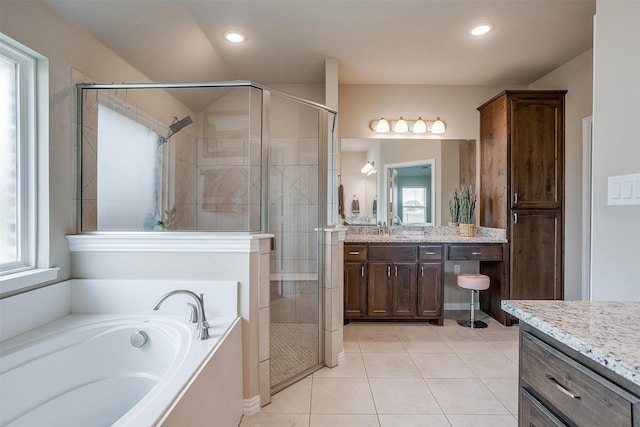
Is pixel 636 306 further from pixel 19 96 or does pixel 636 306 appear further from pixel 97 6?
pixel 97 6

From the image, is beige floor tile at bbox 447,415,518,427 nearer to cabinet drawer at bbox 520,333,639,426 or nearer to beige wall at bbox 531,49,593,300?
cabinet drawer at bbox 520,333,639,426

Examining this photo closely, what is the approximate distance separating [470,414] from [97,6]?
3.21 metres

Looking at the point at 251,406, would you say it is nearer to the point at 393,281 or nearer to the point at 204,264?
the point at 204,264

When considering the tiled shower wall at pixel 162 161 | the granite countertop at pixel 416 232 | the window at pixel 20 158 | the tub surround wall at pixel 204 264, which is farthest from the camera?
the granite countertop at pixel 416 232

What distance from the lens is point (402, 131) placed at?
3.51 meters

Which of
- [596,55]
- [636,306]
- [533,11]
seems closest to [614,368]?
[636,306]

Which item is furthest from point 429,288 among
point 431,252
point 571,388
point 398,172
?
point 571,388

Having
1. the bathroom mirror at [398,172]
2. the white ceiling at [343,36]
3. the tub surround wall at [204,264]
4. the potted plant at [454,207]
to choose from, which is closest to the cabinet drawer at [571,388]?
the tub surround wall at [204,264]

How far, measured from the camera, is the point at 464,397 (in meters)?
1.95

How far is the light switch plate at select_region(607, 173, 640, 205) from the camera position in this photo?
120 centimetres

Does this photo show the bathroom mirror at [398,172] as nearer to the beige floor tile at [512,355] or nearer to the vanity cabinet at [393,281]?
the vanity cabinet at [393,281]

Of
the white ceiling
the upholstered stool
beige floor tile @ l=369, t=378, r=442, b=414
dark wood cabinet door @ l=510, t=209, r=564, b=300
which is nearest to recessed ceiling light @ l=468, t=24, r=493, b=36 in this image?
the white ceiling

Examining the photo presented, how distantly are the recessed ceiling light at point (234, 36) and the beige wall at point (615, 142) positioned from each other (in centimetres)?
231

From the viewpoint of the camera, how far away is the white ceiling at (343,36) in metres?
2.15
